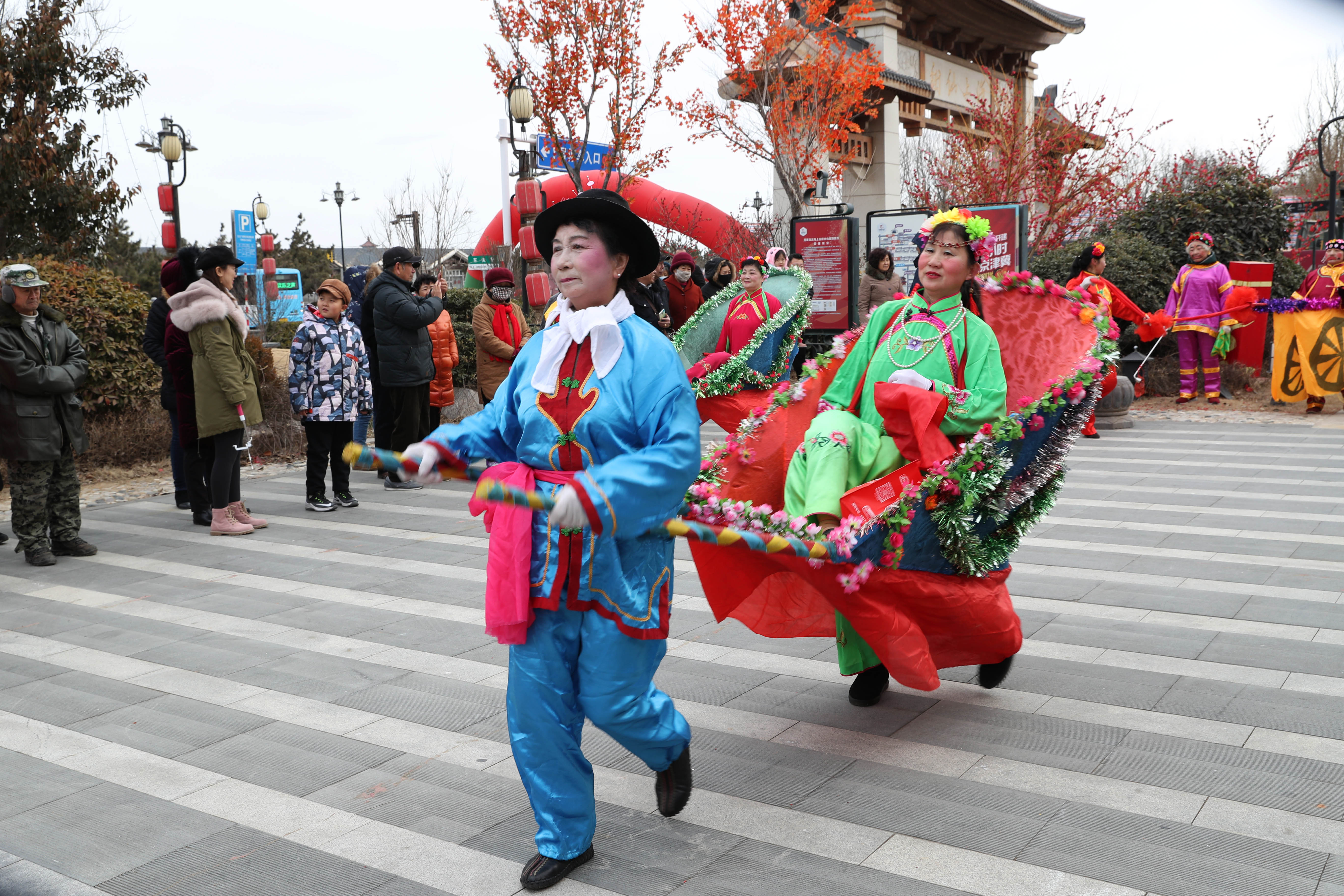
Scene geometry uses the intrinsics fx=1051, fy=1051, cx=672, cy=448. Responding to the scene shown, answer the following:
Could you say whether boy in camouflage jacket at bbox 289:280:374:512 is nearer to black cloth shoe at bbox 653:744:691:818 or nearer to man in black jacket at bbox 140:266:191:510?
man in black jacket at bbox 140:266:191:510

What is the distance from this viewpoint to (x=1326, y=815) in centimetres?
301

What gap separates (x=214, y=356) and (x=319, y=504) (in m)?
1.60

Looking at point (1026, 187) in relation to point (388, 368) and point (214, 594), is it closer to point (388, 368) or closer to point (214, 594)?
point (388, 368)

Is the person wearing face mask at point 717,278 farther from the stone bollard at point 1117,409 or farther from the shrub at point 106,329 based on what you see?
the shrub at point 106,329

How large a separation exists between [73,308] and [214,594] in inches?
222

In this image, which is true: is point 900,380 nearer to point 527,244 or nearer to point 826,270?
point 527,244

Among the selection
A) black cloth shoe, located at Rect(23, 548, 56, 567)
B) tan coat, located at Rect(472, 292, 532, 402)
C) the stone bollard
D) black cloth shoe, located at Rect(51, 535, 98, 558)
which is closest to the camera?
black cloth shoe, located at Rect(23, 548, 56, 567)

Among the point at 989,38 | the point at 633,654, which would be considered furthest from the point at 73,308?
the point at 989,38

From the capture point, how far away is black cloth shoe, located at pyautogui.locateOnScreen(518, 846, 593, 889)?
9.06 ft

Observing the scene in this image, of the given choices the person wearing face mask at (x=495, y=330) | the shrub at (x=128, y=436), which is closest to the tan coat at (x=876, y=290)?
the person wearing face mask at (x=495, y=330)

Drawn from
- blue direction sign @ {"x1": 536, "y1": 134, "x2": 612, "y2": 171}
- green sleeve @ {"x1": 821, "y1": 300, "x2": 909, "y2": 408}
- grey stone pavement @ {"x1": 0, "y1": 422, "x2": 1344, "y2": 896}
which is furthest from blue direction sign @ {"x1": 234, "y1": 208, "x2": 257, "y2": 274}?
green sleeve @ {"x1": 821, "y1": 300, "x2": 909, "y2": 408}

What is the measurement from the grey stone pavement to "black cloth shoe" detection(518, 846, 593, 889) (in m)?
0.04

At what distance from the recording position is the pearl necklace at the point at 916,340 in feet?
12.9

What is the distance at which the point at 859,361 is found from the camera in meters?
4.12
